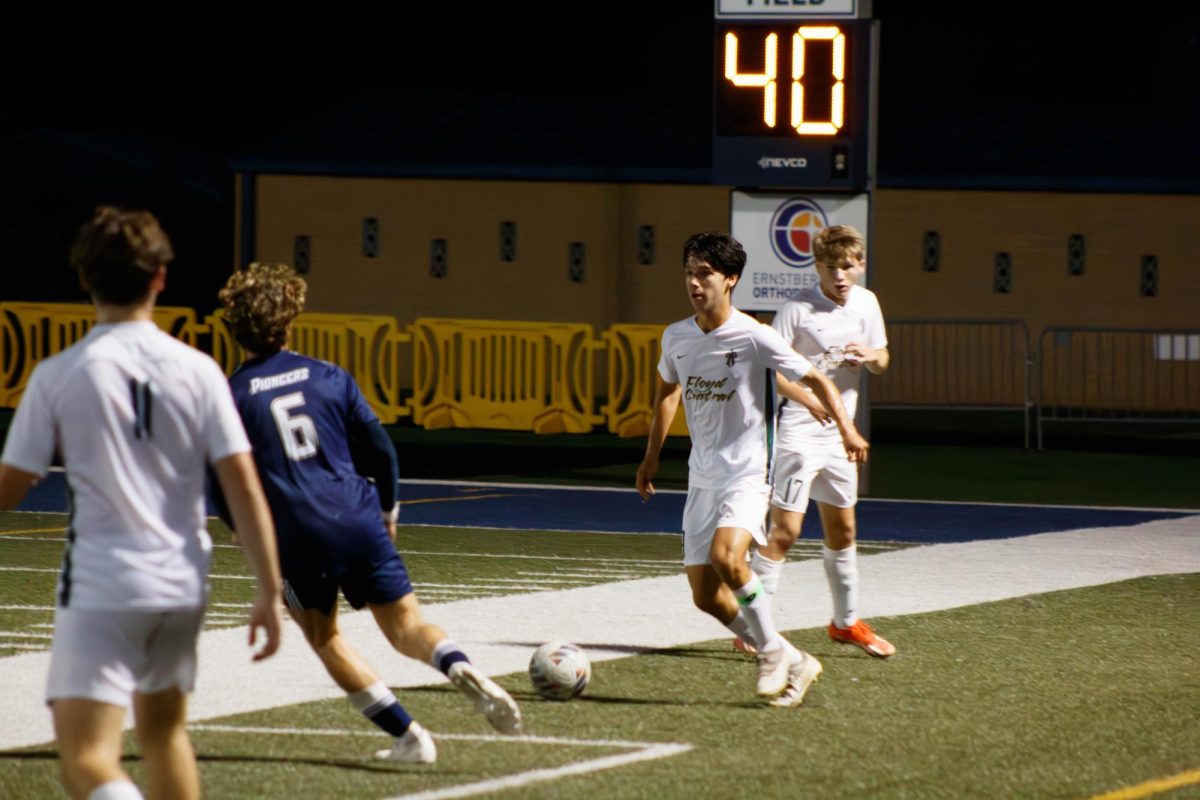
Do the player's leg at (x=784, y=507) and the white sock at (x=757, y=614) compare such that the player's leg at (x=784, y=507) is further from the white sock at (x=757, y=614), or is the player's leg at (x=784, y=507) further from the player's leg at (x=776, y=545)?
the white sock at (x=757, y=614)

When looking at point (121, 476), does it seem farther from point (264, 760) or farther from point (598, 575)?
point (598, 575)

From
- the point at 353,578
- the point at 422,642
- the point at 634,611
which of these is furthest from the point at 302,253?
the point at 353,578

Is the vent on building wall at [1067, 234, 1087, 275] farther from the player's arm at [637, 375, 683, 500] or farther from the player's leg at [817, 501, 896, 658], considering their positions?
the player's arm at [637, 375, 683, 500]

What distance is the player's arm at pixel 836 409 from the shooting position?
30.6 ft

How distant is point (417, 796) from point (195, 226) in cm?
3609

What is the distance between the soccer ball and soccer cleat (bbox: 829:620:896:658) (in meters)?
1.83

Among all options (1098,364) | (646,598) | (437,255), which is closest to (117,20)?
(437,255)

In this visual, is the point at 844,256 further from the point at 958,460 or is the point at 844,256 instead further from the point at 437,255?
the point at 437,255

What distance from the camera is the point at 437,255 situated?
3341cm

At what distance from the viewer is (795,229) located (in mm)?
18016

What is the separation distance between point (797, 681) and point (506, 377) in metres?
16.5

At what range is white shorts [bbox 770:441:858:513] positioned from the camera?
10.3 m

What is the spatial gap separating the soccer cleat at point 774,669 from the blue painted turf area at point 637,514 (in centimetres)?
667

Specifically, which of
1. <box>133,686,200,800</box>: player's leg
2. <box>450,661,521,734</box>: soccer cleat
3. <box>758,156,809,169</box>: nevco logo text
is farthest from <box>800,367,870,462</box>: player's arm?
<box>758,156,809,169</box>: nevco logo text
